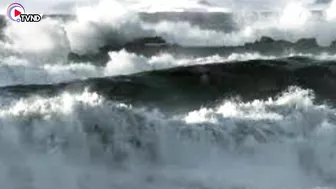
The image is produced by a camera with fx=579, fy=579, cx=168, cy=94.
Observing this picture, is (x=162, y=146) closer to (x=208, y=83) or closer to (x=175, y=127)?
(x=175, y=127)

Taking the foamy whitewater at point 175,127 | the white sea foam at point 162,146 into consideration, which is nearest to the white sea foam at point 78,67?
the foamy whitewater at point 175,127

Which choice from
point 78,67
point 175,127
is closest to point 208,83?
point 175,127

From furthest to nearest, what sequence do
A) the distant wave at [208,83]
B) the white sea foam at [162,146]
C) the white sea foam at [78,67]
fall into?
the white sea foam at [78,67] → the distant wave at [208,83] → the white sea foam at [162,146]

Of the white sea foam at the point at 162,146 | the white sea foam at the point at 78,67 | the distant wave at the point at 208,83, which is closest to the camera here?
the white sea foam at the point at 162,146

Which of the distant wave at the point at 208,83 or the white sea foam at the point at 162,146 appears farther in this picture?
the distant wave at the point at 208,83

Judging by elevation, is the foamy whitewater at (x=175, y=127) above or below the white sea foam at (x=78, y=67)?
below

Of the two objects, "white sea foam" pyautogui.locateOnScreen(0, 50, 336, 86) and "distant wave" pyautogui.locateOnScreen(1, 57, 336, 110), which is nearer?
"distant wave" pyautogui.locateOnScreen(1, 57, 336, 110)

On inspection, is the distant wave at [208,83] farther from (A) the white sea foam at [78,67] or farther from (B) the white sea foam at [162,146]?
(A) the white sea foam at [78,67]

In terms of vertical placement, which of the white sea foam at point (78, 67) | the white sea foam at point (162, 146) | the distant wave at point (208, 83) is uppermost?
the white sea foam at point (78, 67)

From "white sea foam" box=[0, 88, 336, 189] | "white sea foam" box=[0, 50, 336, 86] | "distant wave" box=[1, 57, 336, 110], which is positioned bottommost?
"white sea foam" box=[0, 88, 336, 189]

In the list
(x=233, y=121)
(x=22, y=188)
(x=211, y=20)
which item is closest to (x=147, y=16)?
(x=211, y=20)

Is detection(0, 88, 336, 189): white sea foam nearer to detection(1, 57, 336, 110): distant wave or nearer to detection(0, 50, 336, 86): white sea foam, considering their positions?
detection(1, 57, 336, 110): distant wave

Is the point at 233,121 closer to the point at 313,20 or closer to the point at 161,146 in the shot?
the point at 161,146

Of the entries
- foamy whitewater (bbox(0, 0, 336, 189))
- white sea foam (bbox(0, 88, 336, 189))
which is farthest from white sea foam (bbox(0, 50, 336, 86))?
white sea foam (bbox(0, 88, 336, 189))
